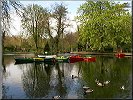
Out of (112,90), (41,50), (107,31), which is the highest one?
(107,31)

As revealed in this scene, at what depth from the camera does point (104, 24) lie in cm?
3503

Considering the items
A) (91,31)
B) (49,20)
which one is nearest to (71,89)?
(49,20)

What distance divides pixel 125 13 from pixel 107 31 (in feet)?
13.4

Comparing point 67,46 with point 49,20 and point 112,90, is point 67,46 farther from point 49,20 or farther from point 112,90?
point 112,90

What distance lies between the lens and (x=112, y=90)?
12.4 metres

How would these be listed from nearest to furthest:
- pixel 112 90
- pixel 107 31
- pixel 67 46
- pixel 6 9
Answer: pixel 6 9 → pixel 112 90 → pixel 107 31 → pixel 67 46

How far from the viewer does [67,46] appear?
41281 mm

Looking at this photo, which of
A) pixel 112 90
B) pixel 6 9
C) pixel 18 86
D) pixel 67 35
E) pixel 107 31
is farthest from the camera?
pixel 67 35

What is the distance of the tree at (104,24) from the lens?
3484cm

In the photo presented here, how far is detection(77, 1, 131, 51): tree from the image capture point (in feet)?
114

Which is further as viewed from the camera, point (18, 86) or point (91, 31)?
point (91, 31)

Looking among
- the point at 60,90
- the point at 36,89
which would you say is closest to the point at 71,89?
the point at 60,90

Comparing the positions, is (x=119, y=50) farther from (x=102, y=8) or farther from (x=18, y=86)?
(x=18, y=86)

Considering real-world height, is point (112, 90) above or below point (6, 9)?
below
